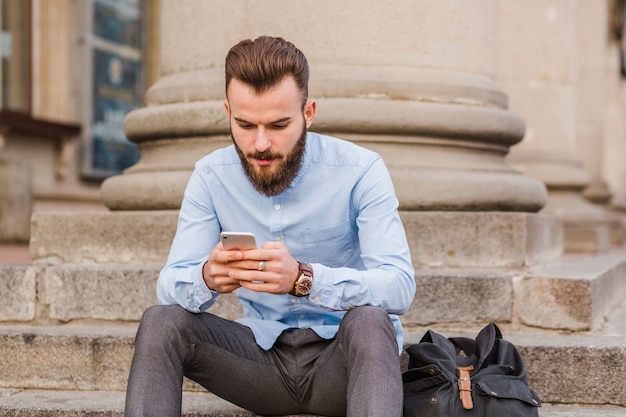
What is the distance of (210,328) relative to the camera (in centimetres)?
295

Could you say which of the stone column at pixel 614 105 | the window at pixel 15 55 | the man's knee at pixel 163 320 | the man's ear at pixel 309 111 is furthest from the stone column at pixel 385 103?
the stone column at pixel 614 105

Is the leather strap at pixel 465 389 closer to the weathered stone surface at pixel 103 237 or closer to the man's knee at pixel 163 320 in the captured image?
the man's knee at pixel 163 320

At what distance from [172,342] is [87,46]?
9510mm

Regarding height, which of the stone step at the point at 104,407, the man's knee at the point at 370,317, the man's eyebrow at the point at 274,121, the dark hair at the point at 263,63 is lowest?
the stone step at the point at 104,407

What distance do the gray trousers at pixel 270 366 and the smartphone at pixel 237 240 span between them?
34 cm

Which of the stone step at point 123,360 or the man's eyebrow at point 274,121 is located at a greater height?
the man's eyebrow at point 274,121

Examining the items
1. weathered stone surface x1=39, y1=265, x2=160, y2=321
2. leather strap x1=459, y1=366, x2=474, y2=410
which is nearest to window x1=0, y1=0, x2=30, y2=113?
weathered stone surface x1=39, y1=265, x2=160, y2=321

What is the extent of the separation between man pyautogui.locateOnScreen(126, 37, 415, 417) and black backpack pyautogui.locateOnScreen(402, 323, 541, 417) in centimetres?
14

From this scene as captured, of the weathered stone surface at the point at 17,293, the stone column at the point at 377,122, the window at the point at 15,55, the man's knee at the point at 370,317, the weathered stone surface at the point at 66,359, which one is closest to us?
the man's knee at the point at 370,317

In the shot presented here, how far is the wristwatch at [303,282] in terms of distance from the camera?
2.74 m

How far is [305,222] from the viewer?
3.03 meters

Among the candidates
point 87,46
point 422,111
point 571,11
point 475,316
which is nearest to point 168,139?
point 422,111

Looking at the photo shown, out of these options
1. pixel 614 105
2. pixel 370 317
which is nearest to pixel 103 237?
pixel 370 317

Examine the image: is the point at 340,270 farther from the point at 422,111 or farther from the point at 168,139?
the point at 168,139
